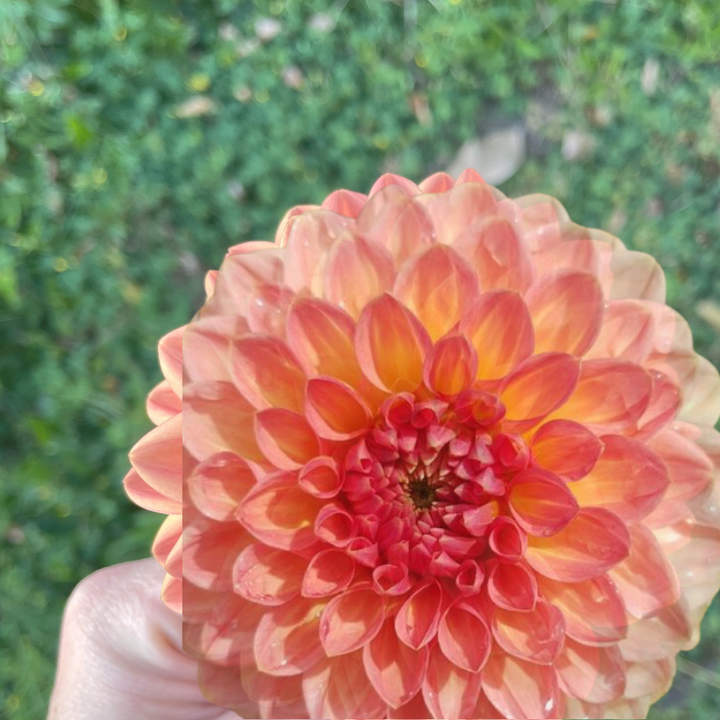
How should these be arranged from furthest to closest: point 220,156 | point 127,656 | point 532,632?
point 220,156 → point 127,656 → point 532,632

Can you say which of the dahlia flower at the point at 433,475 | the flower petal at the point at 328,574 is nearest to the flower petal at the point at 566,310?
the dahlia flower at the point at 433,475

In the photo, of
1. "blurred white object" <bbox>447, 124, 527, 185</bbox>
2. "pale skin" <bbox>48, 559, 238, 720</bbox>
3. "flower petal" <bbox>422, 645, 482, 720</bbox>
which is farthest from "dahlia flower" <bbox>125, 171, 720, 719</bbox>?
"blurred white object" <bbox>447, 124, 527, 185</bbox>

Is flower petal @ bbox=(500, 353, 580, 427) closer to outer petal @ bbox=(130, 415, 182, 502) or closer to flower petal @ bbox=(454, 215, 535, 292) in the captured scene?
flower petal @ bbox=(454, 215, 535, 292)

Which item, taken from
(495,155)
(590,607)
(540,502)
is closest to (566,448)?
(540,502)

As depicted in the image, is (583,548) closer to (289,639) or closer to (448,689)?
(448,689)

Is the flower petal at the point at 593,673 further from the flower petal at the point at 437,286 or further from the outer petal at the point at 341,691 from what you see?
the flower petal at the point at 437,286

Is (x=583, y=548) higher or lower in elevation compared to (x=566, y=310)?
lower

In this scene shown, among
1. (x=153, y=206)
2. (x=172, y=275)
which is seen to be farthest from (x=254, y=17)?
(x=172, y=275)
